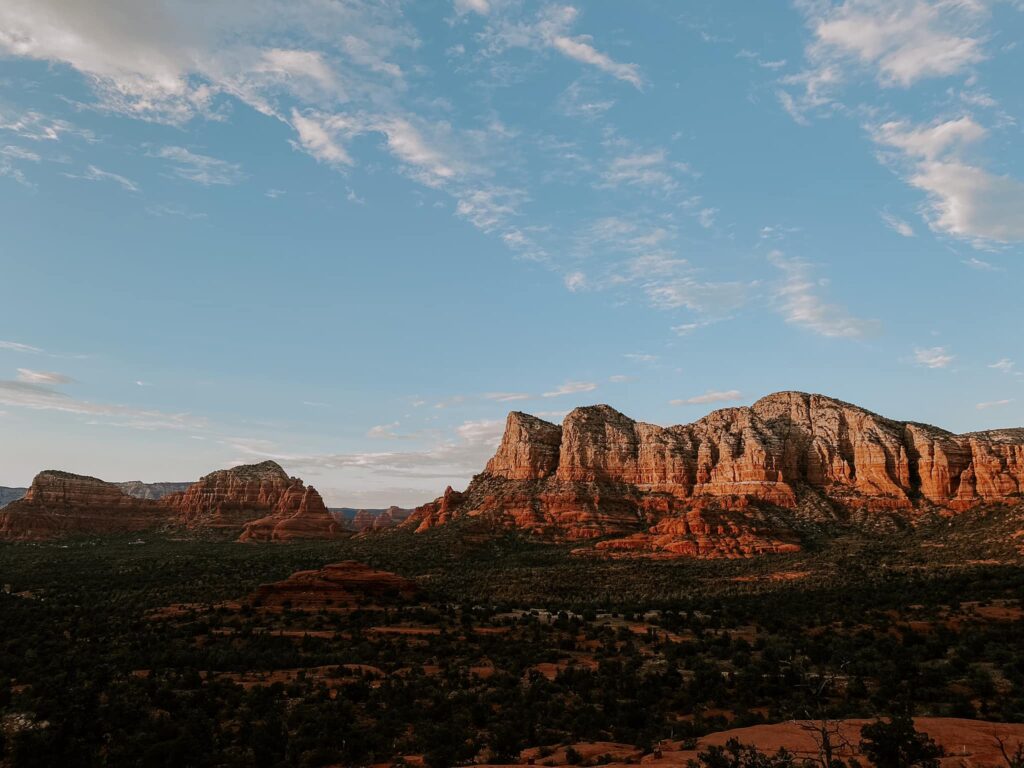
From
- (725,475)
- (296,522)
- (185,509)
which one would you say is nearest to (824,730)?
(725,475)

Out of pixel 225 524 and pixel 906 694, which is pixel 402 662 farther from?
pixel 225 524

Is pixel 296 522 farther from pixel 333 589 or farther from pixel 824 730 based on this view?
pixel 824 730

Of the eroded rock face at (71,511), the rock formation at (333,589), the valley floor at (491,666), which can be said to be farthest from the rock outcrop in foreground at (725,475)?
the eroded rock face at (71,511)

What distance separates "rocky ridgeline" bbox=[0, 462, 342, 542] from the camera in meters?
121

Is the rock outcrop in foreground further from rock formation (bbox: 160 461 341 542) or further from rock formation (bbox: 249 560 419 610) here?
rock formation (bbox: 249 560 419 610)

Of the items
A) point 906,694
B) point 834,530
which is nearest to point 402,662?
point 906,694

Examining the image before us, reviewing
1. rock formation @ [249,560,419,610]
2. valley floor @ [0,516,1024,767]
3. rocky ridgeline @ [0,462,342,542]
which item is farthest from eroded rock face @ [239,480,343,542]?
rock formation @ [249,560,419,610]

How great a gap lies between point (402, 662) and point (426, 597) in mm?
21353

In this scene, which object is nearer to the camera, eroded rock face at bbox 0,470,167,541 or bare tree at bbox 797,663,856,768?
bare tree at bbox 797,663,856,768

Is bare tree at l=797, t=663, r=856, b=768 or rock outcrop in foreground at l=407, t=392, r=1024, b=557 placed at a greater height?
rock outcrop in foreground at l=407, t=392, r=1024, b=557

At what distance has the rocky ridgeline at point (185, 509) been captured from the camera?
397 feet

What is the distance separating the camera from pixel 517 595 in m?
54.1

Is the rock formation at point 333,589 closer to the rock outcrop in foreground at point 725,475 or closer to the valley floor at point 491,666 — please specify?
the valley floor at point 491,666

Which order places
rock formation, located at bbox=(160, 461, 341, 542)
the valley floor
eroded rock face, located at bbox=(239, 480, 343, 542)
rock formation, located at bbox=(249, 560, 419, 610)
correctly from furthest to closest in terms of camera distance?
rock formation, located at bbox=(160, 461, 341, 542) < eroded rock face, located at bbox=(239, 480, 343, 542) < rock formation, located at bbox=(249, 560, 419, 610) < the valley floor
